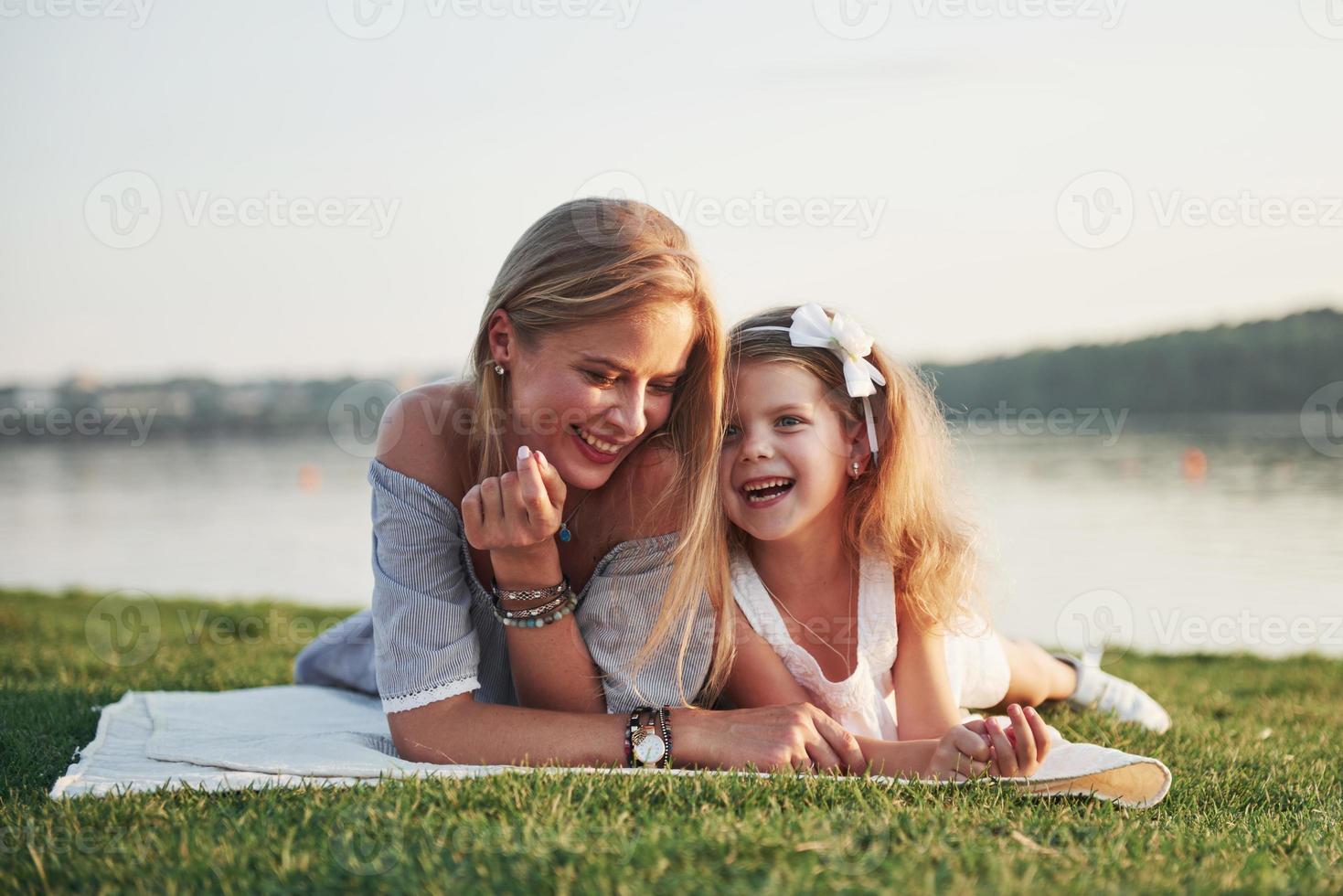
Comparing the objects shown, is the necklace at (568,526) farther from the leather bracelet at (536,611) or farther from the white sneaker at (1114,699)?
the white sneaker at (1114,699)

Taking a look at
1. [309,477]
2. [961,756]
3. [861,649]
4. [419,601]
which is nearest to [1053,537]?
[861,649]

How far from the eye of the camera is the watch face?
3102 millimetres

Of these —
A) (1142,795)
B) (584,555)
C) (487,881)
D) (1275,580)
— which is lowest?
(1275,580)

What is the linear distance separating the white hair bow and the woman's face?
65cm

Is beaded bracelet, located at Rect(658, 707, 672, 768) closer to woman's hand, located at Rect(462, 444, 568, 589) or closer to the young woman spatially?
the young woman

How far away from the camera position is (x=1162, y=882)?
6.89ft

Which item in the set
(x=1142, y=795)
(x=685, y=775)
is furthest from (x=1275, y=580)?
(x=685, y=775)

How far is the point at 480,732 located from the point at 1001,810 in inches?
54.5

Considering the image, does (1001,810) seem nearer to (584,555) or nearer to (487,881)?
(487,881)

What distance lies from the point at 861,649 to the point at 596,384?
4.40ft

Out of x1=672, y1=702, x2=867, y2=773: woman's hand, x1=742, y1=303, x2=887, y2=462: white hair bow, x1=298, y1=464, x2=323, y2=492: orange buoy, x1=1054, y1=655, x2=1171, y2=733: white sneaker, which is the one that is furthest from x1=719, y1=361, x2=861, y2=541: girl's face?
x1=298, y1=464, x2=323, y2=492: orange buoy

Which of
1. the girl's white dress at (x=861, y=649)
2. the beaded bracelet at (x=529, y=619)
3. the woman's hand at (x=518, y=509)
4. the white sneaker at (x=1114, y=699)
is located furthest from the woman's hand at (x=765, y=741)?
the white sneaker at (x=1114, y=699)

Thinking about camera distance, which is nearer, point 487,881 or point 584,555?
point 487,881

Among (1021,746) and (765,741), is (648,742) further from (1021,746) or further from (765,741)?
(1021,746)
